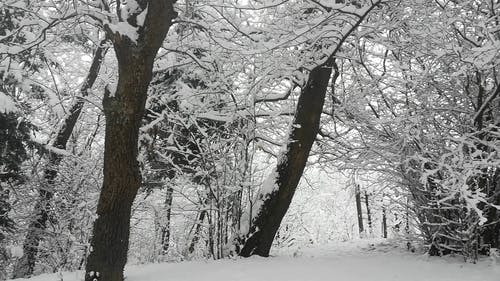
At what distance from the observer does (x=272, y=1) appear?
15.9 feet

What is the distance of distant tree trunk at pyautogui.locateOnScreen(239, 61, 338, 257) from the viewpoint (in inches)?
245

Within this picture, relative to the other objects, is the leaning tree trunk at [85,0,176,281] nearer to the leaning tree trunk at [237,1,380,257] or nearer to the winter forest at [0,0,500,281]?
the winter forest at [0,0,500,281]

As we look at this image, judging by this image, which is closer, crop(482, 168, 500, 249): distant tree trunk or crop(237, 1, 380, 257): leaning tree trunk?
crop(482, 168, 500, 249): distant tree trunk

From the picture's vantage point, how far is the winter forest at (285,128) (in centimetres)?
462

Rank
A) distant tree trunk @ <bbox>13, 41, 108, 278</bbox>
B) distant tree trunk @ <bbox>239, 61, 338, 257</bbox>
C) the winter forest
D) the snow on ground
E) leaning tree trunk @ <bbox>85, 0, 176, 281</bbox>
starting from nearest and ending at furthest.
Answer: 1. leaning tree trunk @ <bbox>85, 0, 176, 281</bbox>
2. the winter forest
3. the snow on ground
4. distant tree trunk @ <bbox>239, 61, 338, 257</bbox>
5. distant tree trunk @ <bbox>13, 41, 108, 278</bbox>

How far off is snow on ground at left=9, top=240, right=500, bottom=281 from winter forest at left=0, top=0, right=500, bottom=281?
0.11 ft

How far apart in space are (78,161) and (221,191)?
441 cm

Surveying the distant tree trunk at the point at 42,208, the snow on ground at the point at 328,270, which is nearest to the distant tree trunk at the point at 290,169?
the snow on ground at the point at 328,270

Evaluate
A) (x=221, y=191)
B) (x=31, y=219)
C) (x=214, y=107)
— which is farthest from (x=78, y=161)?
(x=221, y=191)

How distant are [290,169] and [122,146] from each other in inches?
104

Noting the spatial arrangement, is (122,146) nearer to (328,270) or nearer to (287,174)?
(287,174)

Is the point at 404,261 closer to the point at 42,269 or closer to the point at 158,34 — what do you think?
the point at 158,34

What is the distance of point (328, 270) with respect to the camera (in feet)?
16.8

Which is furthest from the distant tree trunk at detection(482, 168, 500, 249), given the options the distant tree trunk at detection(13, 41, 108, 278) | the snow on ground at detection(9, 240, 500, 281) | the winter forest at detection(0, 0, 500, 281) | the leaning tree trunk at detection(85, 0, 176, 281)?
the distant tree trunk at detection(13, 41, 108, 278)
